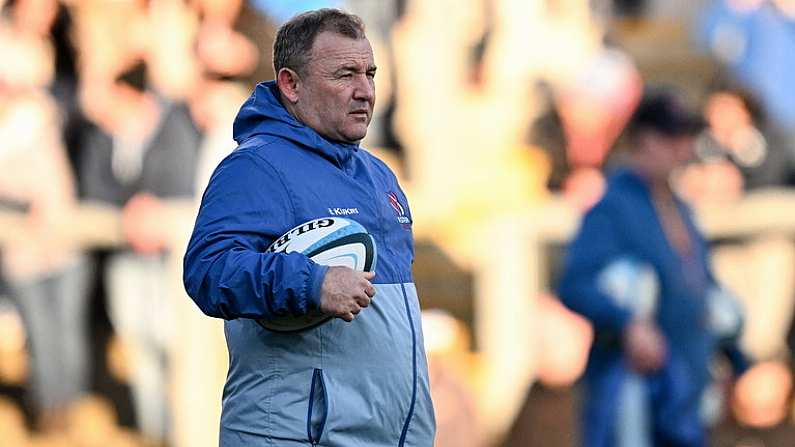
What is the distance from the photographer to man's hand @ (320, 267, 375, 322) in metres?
3.76

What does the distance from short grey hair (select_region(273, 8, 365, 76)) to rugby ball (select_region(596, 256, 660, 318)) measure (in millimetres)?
2623

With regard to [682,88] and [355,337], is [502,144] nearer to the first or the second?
[682,88]

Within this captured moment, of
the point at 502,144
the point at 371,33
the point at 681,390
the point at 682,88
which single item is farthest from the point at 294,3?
the point at 681,390

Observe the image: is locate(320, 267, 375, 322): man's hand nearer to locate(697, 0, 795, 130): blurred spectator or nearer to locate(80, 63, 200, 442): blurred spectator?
locate(80, 63, 200, 442): blurred spectator

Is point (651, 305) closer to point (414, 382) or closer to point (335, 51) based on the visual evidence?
point (414, 382)

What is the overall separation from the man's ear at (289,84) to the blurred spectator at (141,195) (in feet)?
18.4

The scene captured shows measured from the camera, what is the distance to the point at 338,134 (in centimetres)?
412

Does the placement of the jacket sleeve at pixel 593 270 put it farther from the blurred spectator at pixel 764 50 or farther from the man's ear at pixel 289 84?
the blurred spectator at pixel 764 50

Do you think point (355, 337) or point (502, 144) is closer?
point (355, 337)

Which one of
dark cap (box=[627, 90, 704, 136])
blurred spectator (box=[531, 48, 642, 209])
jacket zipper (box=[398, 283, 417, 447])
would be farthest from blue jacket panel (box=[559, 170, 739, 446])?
blurred spectator (box=[531, 48, 642, 209])

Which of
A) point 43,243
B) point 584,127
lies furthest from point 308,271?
point 43,243

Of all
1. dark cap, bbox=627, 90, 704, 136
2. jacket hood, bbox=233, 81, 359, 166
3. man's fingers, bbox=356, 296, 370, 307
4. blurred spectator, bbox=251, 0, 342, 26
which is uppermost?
jacket hood, bbox=233, 81, 359, 166

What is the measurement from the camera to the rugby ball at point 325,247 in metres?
3.89

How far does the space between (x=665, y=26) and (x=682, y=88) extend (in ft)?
2.26
